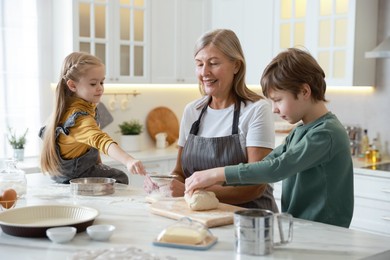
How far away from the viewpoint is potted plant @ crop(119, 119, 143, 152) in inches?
179

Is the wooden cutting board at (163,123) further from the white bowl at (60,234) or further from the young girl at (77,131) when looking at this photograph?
the white bowl at (60,234)

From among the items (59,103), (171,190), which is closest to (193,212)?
(171,190)

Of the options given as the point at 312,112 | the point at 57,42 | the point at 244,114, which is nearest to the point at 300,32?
the point at 57,42

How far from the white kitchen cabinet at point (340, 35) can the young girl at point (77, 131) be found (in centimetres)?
210

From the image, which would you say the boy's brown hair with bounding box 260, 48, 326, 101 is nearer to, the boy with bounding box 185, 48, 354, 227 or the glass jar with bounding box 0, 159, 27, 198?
the boy with bounding box 185, 48, 354, 227

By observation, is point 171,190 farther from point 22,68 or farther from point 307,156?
point 22,68

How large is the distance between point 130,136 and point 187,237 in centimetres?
308

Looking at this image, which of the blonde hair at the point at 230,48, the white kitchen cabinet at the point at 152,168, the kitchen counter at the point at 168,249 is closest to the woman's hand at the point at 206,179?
the kitchen counter at the point at 168,249

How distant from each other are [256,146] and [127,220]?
64 centimetres

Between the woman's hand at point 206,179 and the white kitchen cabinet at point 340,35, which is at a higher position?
the white kitchen cabinet at point 340,35

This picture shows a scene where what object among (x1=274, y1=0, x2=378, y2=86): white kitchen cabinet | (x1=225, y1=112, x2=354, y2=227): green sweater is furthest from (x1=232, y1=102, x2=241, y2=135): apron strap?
(x1=274, y1=0, x2=378, y2=86): white kitchen cabinet

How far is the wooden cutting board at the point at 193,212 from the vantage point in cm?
174

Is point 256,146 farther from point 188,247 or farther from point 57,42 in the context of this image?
point 57,42

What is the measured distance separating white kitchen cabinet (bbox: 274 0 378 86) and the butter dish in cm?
279
